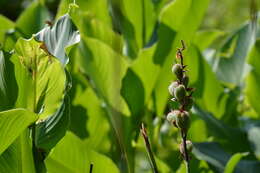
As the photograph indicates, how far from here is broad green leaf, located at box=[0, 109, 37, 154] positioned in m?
0.70

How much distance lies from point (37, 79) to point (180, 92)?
0.23m

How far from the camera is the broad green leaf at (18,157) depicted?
79cm

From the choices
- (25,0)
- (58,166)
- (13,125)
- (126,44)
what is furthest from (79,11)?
(25,0)

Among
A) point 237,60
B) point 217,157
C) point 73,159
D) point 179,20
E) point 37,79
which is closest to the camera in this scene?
point 37,79

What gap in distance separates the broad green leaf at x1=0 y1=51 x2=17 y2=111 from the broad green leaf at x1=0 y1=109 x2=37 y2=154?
71 millimetres

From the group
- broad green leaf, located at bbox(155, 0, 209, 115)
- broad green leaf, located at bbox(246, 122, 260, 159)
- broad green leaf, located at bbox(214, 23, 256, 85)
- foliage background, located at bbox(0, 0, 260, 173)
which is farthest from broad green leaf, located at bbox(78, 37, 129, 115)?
broad green leaf, located at bbox(214, 23, 256, 85)

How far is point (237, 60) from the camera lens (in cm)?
139

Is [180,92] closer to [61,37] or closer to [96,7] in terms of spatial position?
[61,37]

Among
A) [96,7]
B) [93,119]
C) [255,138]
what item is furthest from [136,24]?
[255,138]

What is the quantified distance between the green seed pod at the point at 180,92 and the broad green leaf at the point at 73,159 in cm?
29

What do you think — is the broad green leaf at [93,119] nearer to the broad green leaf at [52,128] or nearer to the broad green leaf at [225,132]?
the broad green leaf at [225,132]

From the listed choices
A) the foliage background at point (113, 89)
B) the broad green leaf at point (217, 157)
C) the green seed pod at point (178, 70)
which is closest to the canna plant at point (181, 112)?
the green seed pod at point (178, 70)

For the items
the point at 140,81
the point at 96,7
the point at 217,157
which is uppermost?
the point at 96,7

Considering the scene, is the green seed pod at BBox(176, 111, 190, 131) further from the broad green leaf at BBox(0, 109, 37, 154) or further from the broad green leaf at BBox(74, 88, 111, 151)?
the broad green leaf at BBox(74, 88, 111, 151)
